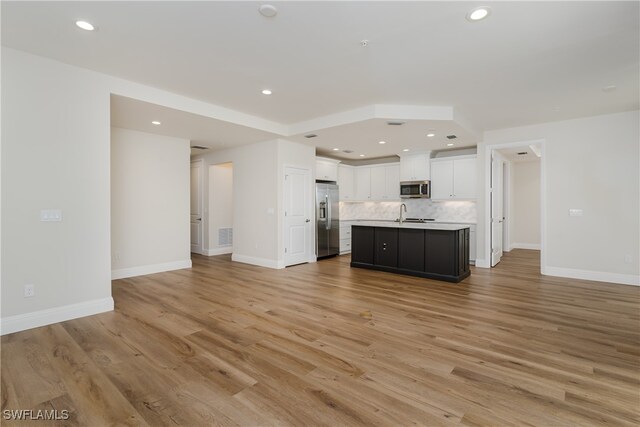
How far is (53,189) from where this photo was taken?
327cm

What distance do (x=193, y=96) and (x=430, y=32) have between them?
10.7 ft

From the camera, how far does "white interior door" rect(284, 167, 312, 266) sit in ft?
21.1

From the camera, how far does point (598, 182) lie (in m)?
5.21

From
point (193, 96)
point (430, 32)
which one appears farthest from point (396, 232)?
point (193, 96)

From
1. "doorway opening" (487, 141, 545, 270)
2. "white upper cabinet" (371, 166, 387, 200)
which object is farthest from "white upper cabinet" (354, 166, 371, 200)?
"doorway opening" (487, 141, 545, 270)

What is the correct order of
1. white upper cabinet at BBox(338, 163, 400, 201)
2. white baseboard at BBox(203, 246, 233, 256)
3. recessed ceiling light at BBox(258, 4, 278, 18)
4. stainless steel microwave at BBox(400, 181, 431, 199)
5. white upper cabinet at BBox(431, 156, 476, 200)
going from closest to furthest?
recessed ceiling light at BBox(258, 4, 278, 18), white upper cabinet at BBox(431, 156, 476, 200), stainless steel microwave at BBox(400, 181, 431, 199), white baseboard at BBox(203, 246, 233, 256), white upper cabinet at BBox(338, 163, 400, 201)

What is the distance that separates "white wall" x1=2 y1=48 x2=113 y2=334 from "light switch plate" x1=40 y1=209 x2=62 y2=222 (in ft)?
0.13

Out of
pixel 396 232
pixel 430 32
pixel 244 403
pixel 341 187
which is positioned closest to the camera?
pixel 244 403

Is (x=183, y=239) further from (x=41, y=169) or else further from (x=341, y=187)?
(x=341, y=187)

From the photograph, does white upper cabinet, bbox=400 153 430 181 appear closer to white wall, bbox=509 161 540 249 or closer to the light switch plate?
white wall, bbox=509 161 540 249

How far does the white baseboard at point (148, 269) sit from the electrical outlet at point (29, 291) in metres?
2.12

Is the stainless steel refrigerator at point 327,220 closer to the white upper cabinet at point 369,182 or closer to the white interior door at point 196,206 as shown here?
the white upper cabinet at point 369,182

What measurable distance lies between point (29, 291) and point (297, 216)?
4403 millimetres

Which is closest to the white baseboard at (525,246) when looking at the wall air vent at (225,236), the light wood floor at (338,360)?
the light wood floor at (338,360)
